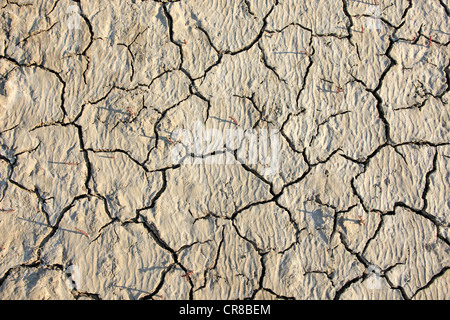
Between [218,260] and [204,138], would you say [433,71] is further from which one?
[218,260]

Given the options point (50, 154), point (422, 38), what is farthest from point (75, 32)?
point (422, 38)

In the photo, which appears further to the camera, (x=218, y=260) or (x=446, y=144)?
(x=446, y=144)

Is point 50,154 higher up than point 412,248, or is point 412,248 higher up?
point 50,154
